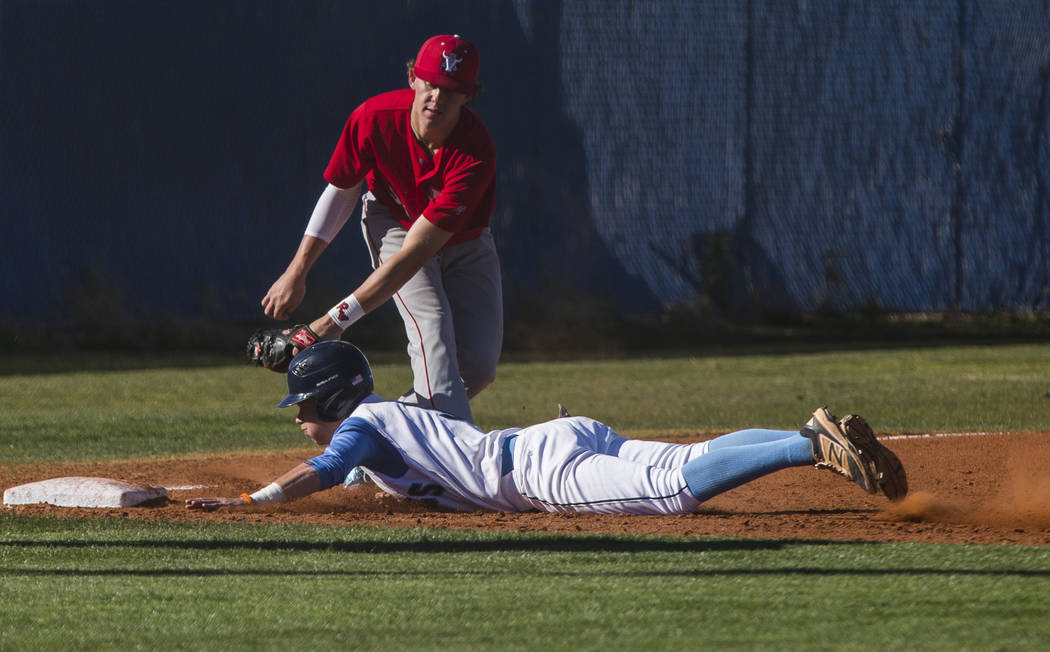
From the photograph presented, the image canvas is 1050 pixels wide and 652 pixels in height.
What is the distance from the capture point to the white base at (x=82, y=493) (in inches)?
236

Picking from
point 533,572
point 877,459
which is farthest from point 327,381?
point 877,459

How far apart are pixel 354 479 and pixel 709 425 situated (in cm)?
347

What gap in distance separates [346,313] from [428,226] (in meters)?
0.48

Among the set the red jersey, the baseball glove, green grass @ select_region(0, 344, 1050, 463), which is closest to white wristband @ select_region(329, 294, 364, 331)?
the baseball glove

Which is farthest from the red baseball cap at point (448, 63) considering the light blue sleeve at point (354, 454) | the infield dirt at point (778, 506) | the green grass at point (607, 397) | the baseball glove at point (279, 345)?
the green grass at point (607, 397)

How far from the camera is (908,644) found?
3391 millimetres

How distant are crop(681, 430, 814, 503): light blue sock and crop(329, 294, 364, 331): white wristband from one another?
148cm

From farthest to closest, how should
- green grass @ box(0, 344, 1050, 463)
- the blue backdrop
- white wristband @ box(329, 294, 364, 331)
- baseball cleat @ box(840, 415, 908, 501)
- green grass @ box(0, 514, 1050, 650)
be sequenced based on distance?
the blue backdrop < green grass @ box(0, 344, 1050, 463) < white wristband @ box(329, 294, 364, 331) < baseball cleat @ box(840, 415, 908, 501) < green grass @ box(0, 514, 1050, 650)

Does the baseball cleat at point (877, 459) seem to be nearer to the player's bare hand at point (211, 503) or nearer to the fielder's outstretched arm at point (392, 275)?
the fielder's outstretched arm at point (392, 275)

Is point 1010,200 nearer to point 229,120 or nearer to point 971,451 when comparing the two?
point 229,120

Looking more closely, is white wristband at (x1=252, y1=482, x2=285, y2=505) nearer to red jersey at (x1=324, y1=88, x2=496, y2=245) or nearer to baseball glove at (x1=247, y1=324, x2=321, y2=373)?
baseball glove at (x1=247, y1=324, x2=321, y2=373)

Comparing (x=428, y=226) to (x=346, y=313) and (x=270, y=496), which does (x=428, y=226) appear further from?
(x=270, y=496)

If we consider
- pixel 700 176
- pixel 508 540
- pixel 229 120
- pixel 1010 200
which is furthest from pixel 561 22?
pixel 508 540

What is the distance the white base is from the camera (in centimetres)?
600
